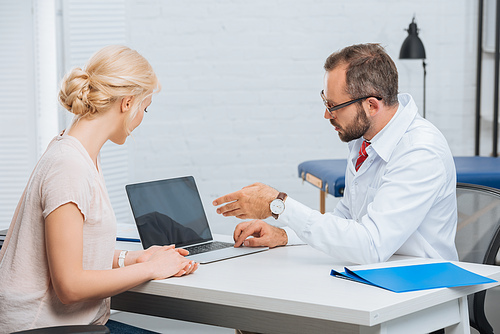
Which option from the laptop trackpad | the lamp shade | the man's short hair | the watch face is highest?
the lamp shade

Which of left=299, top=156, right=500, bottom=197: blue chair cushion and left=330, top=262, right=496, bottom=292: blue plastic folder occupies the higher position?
left=299, top=156, right=500, bottom=197: blue chair cushion

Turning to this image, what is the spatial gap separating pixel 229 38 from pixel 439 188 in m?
2.65

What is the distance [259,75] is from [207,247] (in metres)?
2.50

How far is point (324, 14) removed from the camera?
4051mm

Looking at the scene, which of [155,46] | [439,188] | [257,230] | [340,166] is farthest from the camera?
[155,46]

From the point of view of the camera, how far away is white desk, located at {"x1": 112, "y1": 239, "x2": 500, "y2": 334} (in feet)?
3.88

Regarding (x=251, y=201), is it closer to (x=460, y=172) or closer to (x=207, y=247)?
(x=207, y=247)

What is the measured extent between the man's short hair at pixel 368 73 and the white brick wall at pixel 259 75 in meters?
2.36

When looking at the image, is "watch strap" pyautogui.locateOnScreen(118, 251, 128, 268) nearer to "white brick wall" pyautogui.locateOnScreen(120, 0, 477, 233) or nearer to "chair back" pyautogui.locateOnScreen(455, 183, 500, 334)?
"chair back" pyautogui.locateOnScreen(455, 183, 500, 334)

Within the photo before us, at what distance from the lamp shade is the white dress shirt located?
2072 millimetres

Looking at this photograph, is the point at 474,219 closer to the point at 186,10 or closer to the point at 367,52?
the point at 367,52

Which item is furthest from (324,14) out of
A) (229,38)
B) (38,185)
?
(38,185)

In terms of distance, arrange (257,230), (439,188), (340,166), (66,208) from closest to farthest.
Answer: (66,208)
(439,188)
(257,230)
(340,166)

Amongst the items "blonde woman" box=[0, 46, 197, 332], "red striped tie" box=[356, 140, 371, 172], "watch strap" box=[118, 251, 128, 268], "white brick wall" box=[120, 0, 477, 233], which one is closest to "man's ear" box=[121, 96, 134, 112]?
"blonde woman" box=[0, 46, 197, 332]
